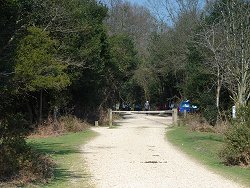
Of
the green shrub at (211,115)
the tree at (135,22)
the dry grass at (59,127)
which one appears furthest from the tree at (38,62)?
the tree at (135,22)

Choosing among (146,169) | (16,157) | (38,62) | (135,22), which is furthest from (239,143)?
(135,22)

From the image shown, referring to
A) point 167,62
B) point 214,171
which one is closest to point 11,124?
point 214,171

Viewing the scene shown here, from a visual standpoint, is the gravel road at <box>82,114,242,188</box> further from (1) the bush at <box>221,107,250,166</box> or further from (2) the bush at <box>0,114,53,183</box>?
(2) the bush at <box>0,114,53,183</box>

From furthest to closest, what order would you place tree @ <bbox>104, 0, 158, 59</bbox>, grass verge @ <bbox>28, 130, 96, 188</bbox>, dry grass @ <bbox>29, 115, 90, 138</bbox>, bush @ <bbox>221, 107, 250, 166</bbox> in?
tree @ <bbox>104, 0, 158, 59</bbox> → dry grass @ <bbox>29, 115, 90, 138</bbox> → bush @ <bbox>221, 107, 250, 166</bbox> → grass verge @ <bbox>28, 130, 96, 188</bbox>

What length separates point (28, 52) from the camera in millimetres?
20094

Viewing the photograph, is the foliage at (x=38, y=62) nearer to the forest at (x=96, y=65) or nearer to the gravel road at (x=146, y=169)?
the forest at (x=96, y=65)

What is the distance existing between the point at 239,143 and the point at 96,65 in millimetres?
20639

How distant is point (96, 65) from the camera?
33.6m

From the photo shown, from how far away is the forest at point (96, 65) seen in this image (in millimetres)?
11641

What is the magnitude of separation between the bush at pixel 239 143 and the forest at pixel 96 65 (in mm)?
32

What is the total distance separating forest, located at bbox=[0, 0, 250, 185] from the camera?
1164cm

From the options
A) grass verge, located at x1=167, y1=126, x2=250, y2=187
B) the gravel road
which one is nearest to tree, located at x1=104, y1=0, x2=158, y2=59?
grass verge, located at x1=167, y1=126, x2=250, y2=187

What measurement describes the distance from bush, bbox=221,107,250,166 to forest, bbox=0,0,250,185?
32mm

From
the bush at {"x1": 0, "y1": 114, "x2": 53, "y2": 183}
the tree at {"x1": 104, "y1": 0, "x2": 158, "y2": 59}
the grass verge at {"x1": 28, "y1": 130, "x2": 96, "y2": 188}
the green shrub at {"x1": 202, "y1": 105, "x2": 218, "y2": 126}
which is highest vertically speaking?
the tree at {"x1": 104, "y1": 0, "x2": 158, "y2": 59}
